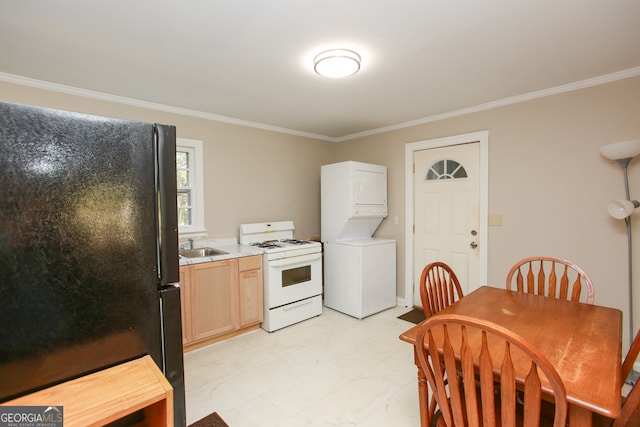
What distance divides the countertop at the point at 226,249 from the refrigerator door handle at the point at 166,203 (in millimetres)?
1656

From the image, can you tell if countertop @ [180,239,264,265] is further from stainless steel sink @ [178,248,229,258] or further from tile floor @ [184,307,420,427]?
tile floor @ [184,307,420,427]

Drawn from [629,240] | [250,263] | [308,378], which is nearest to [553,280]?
[629,240]

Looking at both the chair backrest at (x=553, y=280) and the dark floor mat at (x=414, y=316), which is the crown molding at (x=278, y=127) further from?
the dark floor mat at (x=414, y=316)

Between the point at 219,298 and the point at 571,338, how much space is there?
2.54 m

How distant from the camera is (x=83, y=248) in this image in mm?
877

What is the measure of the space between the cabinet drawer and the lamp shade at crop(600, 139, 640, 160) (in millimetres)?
2978

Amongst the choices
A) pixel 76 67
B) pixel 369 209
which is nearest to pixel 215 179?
pixel 76 67

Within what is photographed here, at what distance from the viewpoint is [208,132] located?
→ 3.31 meters

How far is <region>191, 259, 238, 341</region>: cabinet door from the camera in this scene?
8.80 feet

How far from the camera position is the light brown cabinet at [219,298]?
2.64m

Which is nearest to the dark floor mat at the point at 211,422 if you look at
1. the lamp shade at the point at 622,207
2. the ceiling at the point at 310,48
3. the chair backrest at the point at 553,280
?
the chair backrest at the point at 553,280

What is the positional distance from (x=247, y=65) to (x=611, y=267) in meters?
3.18

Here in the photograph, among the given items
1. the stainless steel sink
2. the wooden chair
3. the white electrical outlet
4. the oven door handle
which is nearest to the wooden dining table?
the wooden chair

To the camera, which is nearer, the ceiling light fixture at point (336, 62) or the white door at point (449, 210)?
the ceiling light fixture at point (336, 62)
